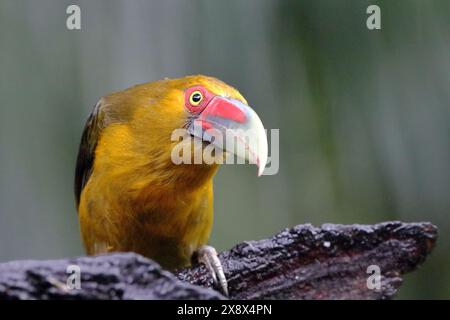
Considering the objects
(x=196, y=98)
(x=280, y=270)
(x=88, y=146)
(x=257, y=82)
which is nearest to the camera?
(x=280, y=270)

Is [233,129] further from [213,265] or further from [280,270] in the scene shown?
[280,270]

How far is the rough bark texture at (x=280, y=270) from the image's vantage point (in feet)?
7.64

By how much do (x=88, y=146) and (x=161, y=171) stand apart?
71 centimetres

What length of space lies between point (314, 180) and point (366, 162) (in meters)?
0.36

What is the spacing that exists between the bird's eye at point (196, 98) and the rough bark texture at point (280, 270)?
0.72 meters

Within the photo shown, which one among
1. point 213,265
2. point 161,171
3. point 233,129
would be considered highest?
point 233,129

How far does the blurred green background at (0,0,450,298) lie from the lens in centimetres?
464

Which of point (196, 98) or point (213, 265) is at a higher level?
point (196, 98)

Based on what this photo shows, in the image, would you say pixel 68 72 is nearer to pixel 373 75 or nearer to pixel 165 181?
pixel 165 181

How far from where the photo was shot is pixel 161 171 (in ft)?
11.8

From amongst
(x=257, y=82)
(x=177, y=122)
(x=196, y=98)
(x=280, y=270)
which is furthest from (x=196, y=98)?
(x=257, y=82)

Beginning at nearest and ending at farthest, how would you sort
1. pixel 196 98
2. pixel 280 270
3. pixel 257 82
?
pixel 280 270 < pixel 196 98 < pixel 257 82

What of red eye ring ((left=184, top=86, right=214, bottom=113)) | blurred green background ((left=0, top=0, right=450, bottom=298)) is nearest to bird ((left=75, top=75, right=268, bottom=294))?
red eye ring ((left=184, top=86, right=214, bottom=113))
